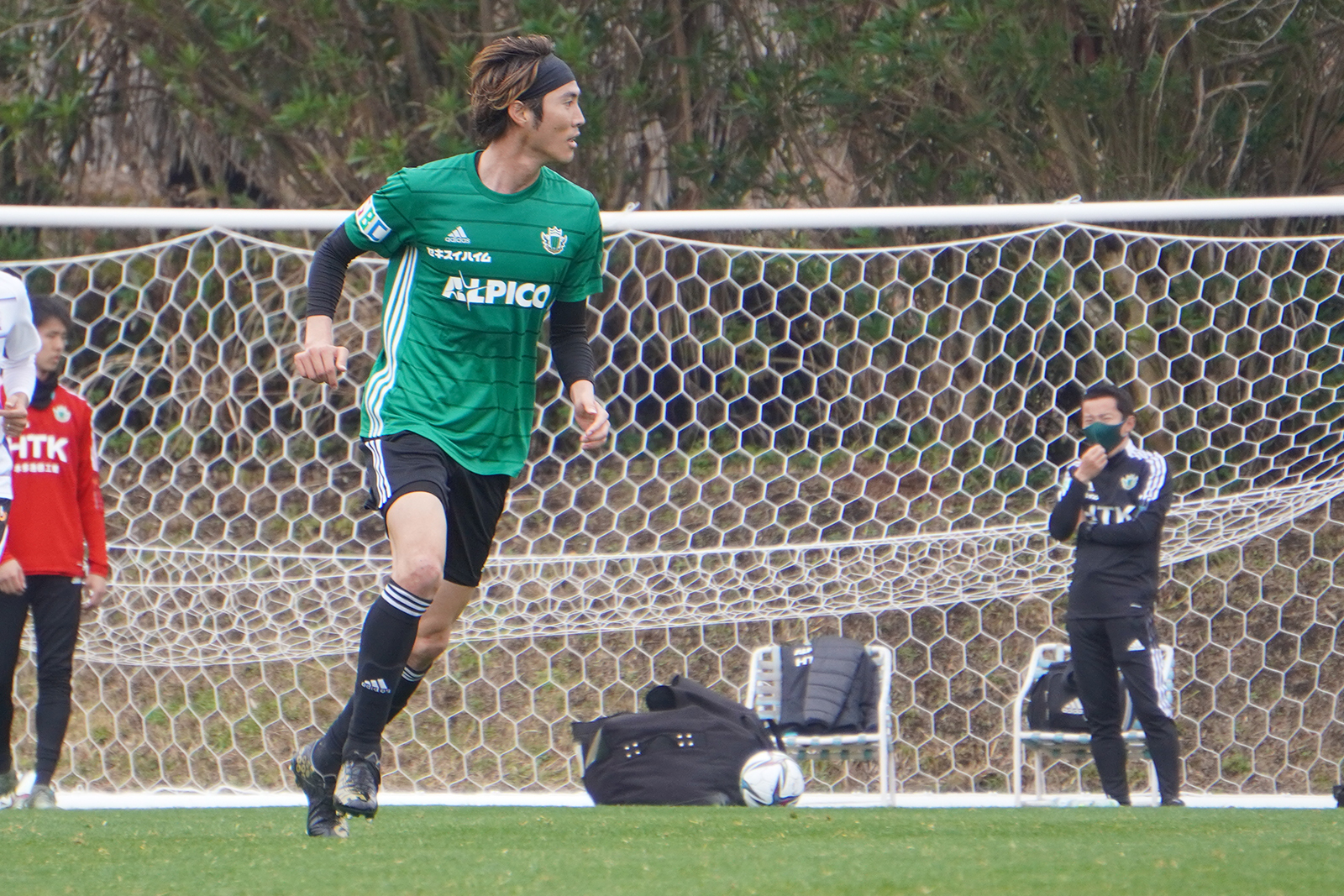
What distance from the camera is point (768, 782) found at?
6020mm

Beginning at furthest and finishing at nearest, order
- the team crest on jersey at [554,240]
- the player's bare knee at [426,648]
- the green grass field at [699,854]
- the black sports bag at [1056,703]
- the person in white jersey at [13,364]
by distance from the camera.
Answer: the black sports bag at [1056,703] → the person in white jersey at [13,364] → the player's bare knee at [426,648] → the team crest on jersey at [554,240] → the green grass field at [699,854]

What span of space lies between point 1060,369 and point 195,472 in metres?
4.39

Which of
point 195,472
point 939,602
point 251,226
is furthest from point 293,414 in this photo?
point 939,602

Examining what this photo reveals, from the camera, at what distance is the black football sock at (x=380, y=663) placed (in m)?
3.68

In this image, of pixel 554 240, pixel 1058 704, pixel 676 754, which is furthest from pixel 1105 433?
pixel 554 240

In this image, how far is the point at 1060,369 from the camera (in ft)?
26.1

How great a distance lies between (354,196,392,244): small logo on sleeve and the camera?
391 cm

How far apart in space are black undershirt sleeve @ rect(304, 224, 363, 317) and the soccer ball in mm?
2779

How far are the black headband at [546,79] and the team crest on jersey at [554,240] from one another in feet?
1.03

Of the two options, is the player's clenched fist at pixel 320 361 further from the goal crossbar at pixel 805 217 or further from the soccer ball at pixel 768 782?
the goal crossbar at pixel 805 217

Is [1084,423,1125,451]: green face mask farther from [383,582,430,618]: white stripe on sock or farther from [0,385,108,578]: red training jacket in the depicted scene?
[0,385,108,578]: red training jacket

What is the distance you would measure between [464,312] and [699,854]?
1357 mm

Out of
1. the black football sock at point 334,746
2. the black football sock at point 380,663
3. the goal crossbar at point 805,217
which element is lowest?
the black football sock at point 334,746

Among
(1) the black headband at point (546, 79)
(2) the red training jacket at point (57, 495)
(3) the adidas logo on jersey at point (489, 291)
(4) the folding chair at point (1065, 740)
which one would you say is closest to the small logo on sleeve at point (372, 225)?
(3) the adidas logo on jersey at point (489, 291)
